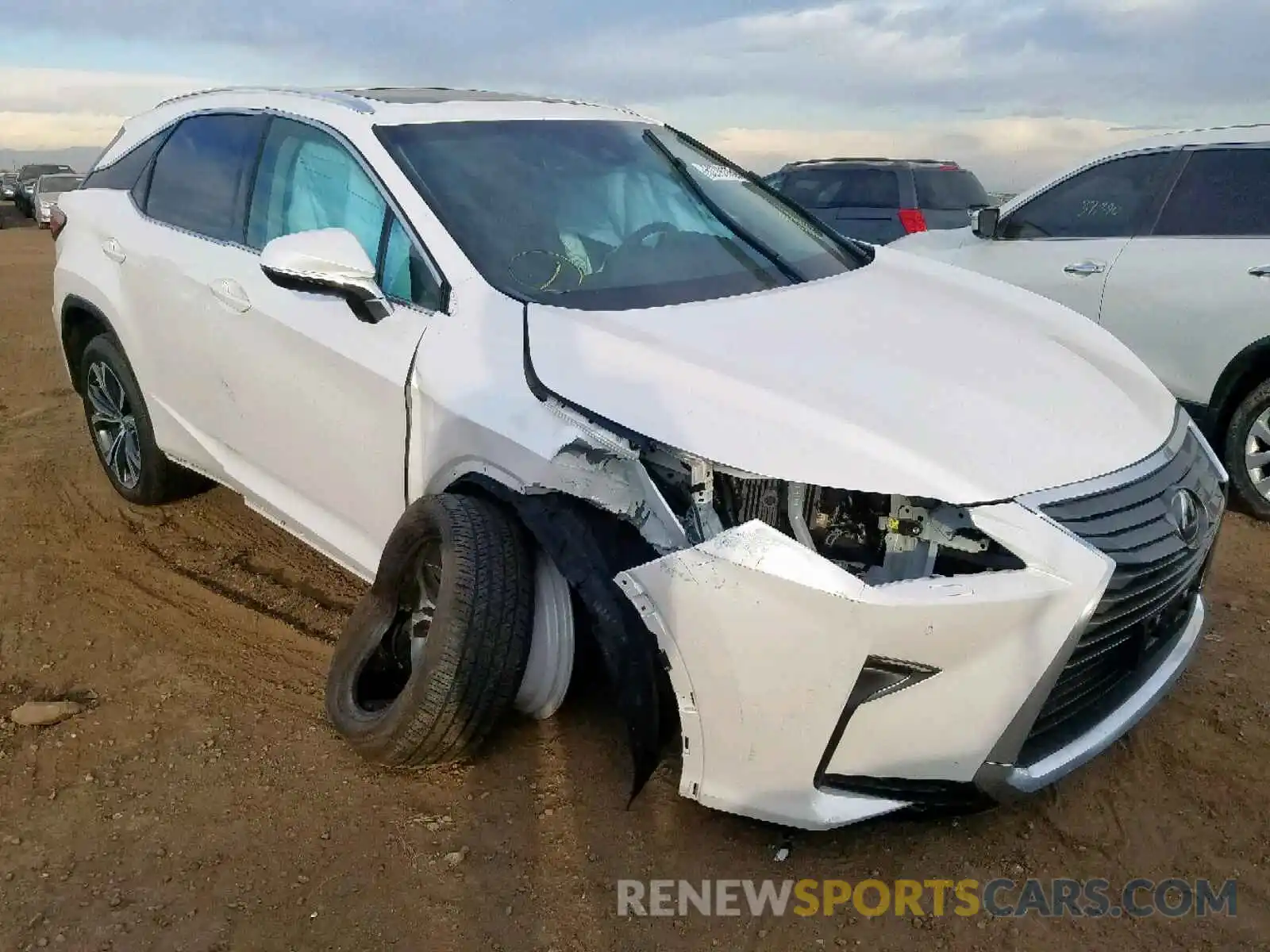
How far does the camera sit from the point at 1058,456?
2.54 m

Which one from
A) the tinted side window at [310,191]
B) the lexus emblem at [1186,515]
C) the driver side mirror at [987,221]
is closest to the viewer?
the lexus emblem at [1186,515]

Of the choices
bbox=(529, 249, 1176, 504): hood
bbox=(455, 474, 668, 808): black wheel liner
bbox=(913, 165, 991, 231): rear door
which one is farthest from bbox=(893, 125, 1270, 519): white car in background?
bbox=(913, 165, 991, 231): rear door

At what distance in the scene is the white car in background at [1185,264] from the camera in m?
5.12

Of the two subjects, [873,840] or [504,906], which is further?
[873,840]

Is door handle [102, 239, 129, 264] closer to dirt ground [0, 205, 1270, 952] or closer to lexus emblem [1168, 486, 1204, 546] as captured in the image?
dirt ground [0, 205, 1270, 952]

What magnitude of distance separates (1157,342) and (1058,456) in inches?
131

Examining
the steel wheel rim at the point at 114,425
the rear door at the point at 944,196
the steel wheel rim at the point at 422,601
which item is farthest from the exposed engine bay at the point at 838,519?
the rear door at the point at 944,196

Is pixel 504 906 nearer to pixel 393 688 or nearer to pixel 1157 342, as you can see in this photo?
pixel 393 688

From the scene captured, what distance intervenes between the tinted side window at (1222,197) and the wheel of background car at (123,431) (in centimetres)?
494

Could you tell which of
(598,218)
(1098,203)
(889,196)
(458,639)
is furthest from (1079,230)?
(889,196)

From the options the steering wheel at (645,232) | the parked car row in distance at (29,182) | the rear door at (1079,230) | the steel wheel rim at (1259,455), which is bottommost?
the parked car row in distance at (29,182)

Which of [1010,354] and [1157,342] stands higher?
[1010,354]

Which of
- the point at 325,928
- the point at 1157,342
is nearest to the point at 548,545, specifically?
the point at 325,928

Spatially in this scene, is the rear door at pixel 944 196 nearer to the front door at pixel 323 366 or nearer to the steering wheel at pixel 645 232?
the steering wheel at pixel 645 232
